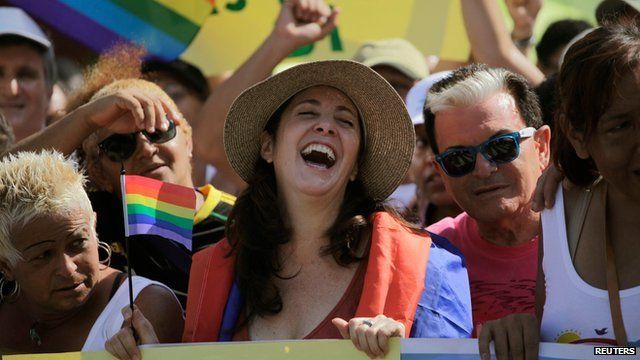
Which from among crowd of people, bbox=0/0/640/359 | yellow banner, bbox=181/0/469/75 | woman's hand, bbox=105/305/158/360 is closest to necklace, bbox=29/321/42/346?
crowd of people, bbox=0/0/640/359

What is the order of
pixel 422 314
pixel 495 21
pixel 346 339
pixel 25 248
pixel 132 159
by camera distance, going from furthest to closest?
pixel 495 21 < pixel 132 159 < pixel 25 248 < pixel 422 314 < pixel 346 339

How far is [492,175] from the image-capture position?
3.87 meters

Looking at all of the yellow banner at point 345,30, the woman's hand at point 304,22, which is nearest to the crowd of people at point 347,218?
the woman's hand at point 304,22

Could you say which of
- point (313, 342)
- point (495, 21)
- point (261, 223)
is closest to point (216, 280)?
point (261, 223)

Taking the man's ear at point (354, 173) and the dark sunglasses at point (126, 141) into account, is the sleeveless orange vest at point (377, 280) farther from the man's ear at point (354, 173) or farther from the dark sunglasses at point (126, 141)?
the dark sunglasses at point (126, 141)

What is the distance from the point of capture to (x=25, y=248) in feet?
11.4

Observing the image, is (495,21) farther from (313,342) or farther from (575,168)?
(313,342)

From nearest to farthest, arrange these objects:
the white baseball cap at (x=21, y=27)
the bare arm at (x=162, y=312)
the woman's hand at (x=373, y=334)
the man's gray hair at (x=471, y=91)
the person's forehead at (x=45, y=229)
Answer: the woman's hand at (x=373, y=334)
the bare arm at (x=162, y=312)
the person's forehead at (x=45, y=229)
the man's gray hair at (x=471, y=91)
the white baseball cap at (x=21, y=27)

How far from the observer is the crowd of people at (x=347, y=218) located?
291 cm

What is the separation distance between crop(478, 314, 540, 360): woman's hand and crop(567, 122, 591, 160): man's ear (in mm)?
486

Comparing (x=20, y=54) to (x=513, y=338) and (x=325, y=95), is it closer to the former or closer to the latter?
(x=325, y=95)

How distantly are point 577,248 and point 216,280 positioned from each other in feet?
3.55

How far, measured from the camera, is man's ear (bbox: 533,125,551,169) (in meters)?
4.01

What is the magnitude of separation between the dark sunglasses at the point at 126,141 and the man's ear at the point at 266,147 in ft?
1.93
